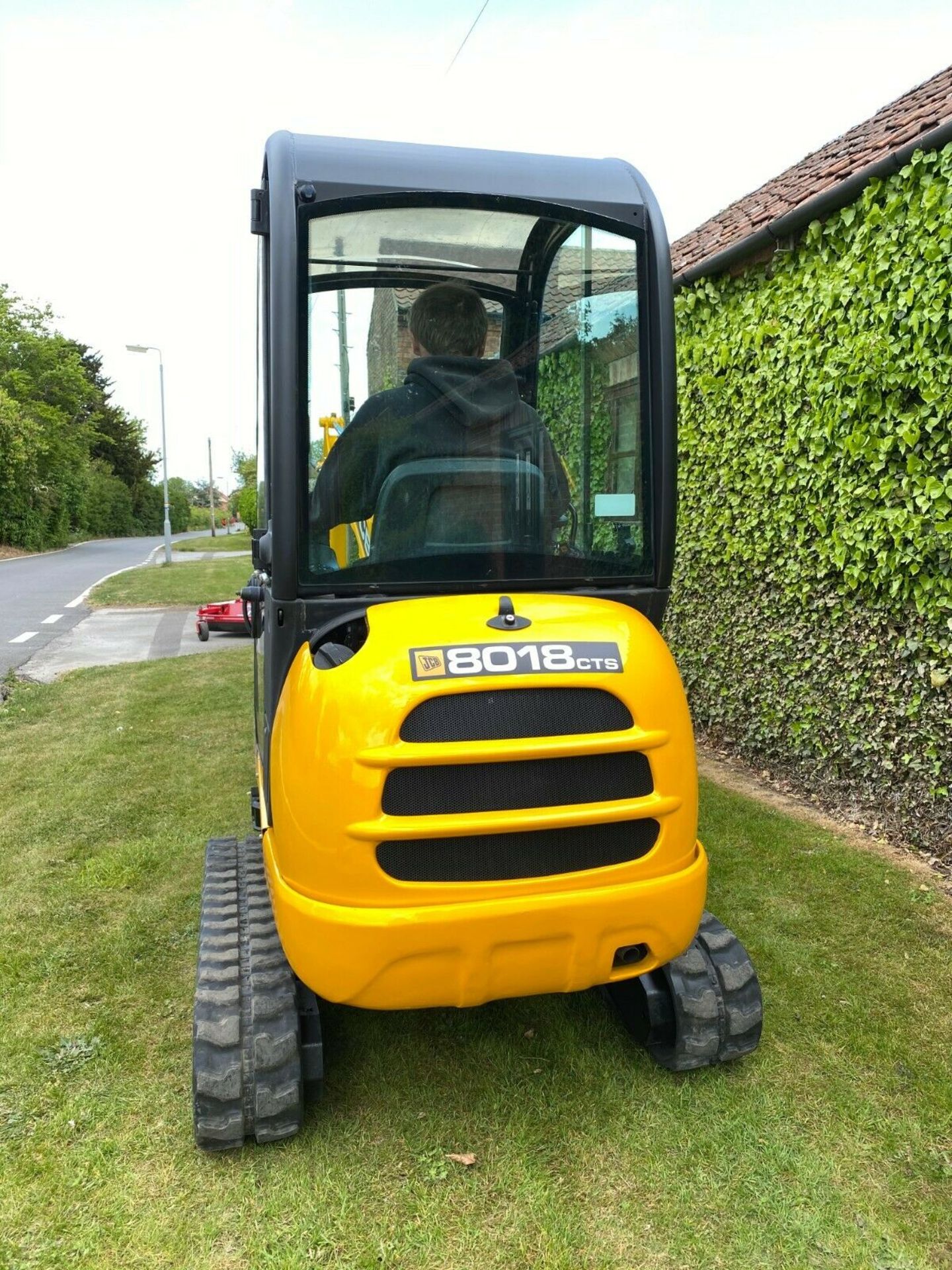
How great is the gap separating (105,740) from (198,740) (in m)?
0.68

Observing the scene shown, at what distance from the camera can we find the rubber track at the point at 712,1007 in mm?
2660

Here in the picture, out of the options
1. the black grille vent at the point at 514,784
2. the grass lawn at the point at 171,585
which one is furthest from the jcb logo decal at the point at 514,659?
the grass lawn at the point at 171,585

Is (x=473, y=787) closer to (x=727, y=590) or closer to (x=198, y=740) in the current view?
(x=727, y=590)

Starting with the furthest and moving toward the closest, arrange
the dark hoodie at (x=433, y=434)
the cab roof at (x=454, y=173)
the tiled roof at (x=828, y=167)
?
the tiled roof at (x=828, y=167) → the dark hoodie at (x=433, y=434) → the cab roof at (x=454, y=173)

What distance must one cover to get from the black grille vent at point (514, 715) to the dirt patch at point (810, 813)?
8.78ft

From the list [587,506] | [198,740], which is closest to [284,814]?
[587,506]

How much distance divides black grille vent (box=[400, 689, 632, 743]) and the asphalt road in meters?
8.66

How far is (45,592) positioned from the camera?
18.0m

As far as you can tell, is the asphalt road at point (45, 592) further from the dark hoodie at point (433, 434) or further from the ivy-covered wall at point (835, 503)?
the dark hoodie at point (433, 434)

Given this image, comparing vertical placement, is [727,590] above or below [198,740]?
above

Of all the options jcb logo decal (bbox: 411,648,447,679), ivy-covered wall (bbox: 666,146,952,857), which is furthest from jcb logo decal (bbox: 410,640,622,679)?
ivy-covered wall (bbox: 666,146,952,857)

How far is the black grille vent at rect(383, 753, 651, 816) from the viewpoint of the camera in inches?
83.0

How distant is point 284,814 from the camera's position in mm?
2275

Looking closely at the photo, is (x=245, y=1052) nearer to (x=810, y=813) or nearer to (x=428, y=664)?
(x=428, y=664)
